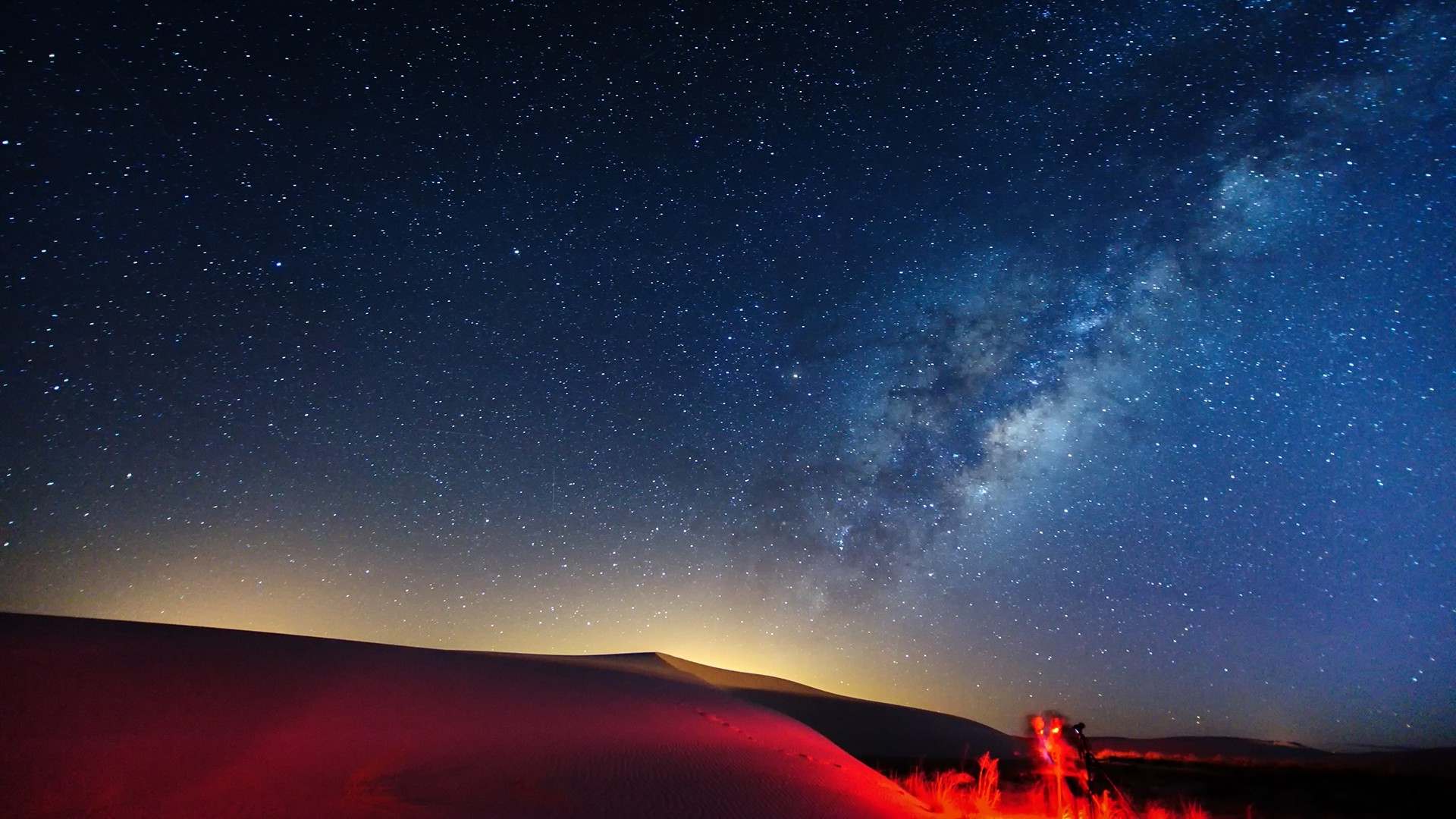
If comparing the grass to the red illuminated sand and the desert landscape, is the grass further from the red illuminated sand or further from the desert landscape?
the red illuminated sand

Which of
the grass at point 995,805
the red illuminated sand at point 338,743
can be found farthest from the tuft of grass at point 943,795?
the red illuminated sand at point 338,743

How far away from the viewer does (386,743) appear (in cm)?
643

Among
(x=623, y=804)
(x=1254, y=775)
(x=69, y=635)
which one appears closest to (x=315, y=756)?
(x=623, y=804)

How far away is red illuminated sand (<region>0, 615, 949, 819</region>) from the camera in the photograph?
4.94 meters

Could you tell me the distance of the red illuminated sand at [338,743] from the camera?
Answer: 16.2 feet

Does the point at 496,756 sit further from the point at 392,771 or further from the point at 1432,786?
the point at 1432,786

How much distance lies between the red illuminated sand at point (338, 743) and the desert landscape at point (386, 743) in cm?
2

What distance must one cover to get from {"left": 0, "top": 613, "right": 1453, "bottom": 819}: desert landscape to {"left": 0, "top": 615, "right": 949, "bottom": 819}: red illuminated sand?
0.07 feet

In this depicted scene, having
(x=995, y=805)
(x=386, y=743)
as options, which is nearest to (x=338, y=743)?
(x=386, y=743)

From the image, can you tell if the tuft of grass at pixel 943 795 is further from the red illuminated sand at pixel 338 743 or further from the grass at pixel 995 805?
the red illuminated sand at pixel 338 743

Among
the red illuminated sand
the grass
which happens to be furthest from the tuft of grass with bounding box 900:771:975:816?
the red illuminated sand

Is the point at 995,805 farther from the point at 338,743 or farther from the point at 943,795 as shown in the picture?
the point at 338,743

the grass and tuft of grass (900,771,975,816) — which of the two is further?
tuft of grass (900,771,975,816)

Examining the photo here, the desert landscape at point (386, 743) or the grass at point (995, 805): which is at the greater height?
the desert landscape at point (386, 743)
